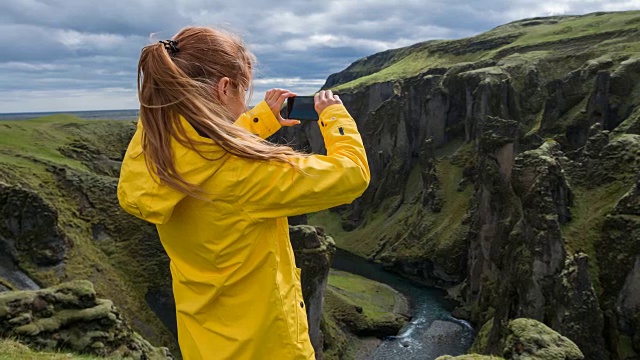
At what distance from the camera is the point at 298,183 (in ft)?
15.7

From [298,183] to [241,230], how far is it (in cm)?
72

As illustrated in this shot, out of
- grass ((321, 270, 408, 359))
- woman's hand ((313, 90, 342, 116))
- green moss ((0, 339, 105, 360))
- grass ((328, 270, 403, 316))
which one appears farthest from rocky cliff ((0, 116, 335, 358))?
woman's hand ((313, 90, 342, 116))

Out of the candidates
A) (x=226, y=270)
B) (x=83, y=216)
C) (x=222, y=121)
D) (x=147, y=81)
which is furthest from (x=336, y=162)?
(x=83, y=216)

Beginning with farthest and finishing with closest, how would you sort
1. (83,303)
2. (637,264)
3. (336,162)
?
1. (637,264)
2. (83,303)
3. (336,162)

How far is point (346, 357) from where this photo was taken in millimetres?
69688

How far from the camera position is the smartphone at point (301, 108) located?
600cm

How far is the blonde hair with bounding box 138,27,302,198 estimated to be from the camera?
4.83 metres

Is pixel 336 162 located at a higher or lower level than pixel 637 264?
higher

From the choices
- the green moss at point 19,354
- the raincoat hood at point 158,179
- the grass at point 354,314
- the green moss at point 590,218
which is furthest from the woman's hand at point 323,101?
the grass at point 354,314

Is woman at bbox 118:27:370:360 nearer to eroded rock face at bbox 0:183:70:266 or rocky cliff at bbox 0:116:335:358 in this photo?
rocky cliff at bbox 0:116:335:358

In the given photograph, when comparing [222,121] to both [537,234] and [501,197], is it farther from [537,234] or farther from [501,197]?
[501,197]

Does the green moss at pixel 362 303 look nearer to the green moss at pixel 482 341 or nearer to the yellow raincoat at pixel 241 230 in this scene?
the green moss at pixel 482 341

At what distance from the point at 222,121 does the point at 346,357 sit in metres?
68.9

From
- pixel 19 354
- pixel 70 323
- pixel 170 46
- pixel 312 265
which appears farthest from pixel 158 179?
pixel 312 265
